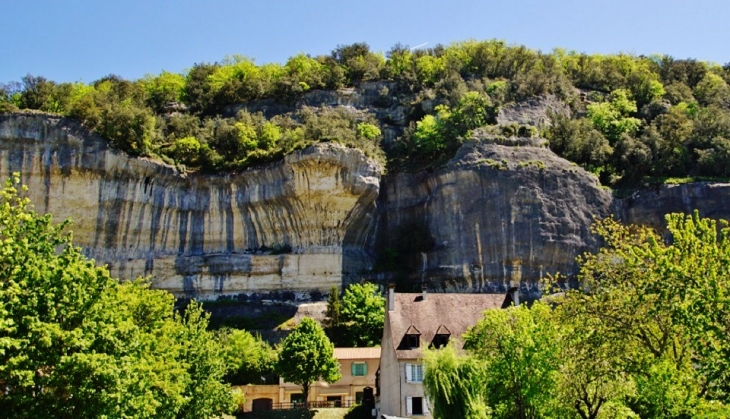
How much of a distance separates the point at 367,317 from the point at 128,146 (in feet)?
86.6

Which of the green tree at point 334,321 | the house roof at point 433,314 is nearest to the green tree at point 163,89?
the green tree at point 334,321

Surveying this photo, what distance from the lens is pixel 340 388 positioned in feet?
152

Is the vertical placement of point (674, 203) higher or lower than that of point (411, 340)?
higher

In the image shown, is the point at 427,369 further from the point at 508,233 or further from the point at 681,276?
the point at 508,233

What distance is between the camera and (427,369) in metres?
25.7

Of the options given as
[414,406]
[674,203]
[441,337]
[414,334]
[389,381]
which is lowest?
[414,406]

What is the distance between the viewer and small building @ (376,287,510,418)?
36375 mm

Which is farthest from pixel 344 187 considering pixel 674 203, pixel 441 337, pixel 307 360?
pixel 674 203

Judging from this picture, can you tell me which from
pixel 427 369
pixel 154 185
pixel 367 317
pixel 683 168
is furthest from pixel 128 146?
pixel 683 168

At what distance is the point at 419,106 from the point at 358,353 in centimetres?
3677

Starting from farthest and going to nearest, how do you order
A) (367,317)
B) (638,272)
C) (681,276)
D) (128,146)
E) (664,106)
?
(664,106), (128,146), (367,317), (638,272), (681,276)

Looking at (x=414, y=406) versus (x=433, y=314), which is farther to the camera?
(x=433, y=314)

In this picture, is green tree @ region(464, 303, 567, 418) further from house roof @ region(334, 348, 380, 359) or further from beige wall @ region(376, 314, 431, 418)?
house roof @ region(334, 348, 380, 359)

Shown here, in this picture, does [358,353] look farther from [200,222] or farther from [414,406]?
[200,222]
